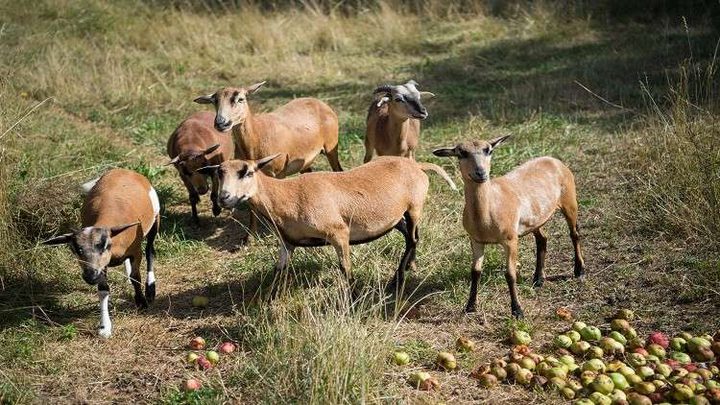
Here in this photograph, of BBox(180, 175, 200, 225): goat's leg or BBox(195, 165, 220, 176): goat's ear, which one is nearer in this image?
BBox(195, 165, 220, 176): goat's ear

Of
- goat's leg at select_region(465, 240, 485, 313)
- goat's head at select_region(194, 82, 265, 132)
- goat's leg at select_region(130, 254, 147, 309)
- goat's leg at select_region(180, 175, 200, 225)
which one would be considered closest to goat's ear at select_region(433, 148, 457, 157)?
goat's leg at select_region(465, 240, 485, 313)

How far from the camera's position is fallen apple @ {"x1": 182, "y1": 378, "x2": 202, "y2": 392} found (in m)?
5.77

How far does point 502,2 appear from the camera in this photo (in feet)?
57.2

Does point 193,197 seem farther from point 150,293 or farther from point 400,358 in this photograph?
point 400,358

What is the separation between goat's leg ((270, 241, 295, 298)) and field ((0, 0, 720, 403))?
4.4 inches

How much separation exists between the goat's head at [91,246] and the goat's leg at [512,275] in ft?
9.72

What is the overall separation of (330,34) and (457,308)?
971cm

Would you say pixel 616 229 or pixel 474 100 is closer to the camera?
pixel 616 229

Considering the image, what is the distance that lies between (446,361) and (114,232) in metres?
2.76

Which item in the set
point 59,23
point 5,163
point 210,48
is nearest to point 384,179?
point 5,163

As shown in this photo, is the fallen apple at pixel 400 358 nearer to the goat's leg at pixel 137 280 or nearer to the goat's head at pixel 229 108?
the goat's leg at pixel 137 280

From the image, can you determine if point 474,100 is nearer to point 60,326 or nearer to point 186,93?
point 186,93

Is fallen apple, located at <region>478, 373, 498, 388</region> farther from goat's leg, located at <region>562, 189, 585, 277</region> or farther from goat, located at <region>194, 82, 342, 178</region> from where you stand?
goat, located at <region>194, 82, 342, 178</region>

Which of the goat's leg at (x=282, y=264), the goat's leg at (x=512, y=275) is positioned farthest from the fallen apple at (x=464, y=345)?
the goat's leg at (x=282, y=264)
